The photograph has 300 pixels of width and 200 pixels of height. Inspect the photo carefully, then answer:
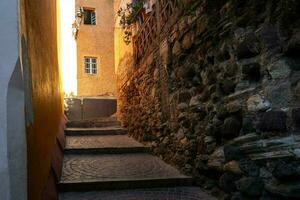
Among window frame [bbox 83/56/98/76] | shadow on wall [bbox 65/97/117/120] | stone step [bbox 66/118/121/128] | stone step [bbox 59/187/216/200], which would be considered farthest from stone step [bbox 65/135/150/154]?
window frame [bbox 83/56/98/76]

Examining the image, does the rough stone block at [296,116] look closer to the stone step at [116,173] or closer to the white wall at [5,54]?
the white wall at [5,54]

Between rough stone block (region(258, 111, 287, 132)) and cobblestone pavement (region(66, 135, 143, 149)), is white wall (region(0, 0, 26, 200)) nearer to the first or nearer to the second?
rough stone block (region(258, 111, 287, 132))

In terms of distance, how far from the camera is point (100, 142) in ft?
20.1

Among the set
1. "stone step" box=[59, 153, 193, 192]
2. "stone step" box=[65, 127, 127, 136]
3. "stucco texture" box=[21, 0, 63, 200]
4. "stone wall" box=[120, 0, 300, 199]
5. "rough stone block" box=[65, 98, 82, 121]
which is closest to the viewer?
"stucco texture" box=[21, 0, 63, 200]

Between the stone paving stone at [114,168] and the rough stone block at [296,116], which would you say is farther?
the stone paving stone at [114,168]

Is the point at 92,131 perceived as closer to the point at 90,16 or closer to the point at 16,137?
the point at 16,137

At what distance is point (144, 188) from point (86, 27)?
38.6 ft

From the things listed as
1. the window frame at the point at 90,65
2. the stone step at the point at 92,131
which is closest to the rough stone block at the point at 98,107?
the window frame at the point at 90,65

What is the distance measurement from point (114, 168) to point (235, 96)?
7.68ft

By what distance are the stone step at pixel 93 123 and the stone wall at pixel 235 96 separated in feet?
11.6

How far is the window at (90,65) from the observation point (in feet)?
47.2

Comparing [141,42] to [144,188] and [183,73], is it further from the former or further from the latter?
[144,188]

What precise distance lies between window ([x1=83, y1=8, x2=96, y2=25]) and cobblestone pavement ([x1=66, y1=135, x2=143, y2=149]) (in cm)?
915

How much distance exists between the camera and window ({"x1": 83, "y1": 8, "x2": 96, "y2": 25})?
589 inches
